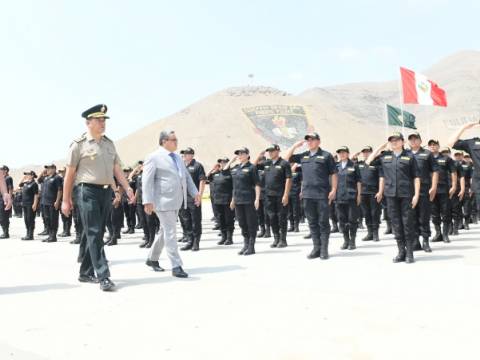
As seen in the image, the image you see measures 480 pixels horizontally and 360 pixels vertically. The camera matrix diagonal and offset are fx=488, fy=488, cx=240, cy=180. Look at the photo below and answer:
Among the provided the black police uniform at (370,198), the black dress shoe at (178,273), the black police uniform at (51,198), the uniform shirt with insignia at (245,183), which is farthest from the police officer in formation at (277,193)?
the black police uniform at (51,198)

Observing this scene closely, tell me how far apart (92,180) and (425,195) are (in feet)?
18.4

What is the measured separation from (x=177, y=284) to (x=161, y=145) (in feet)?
6.43

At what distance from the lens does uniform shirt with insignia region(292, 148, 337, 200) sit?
7945 millimetres

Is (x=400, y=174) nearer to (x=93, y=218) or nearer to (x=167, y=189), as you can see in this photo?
(x=167, y=189)

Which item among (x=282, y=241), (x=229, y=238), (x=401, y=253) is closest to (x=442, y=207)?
(x=401, y=253)

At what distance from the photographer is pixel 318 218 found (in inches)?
314

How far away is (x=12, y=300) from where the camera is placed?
17.2 ft

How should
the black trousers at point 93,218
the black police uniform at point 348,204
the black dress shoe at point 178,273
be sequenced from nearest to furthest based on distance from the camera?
the black trousers at point 93,218, the black dress shoe at point 178,273, the black police uniform at point 348,204

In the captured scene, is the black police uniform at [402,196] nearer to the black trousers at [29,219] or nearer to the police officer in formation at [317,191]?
the police officer in formation at [317,191]

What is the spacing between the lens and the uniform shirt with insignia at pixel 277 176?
32.3 ft

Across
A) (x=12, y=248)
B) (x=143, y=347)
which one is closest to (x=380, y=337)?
(x=143, y=347)

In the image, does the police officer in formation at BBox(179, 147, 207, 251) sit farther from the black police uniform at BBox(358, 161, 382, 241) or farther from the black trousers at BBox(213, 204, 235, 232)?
the black police uniform at BBox(358, 161, 382, 241)

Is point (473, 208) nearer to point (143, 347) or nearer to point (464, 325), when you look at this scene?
point (464, 325)

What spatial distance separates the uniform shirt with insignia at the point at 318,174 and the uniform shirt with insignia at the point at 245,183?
4.39 ft
